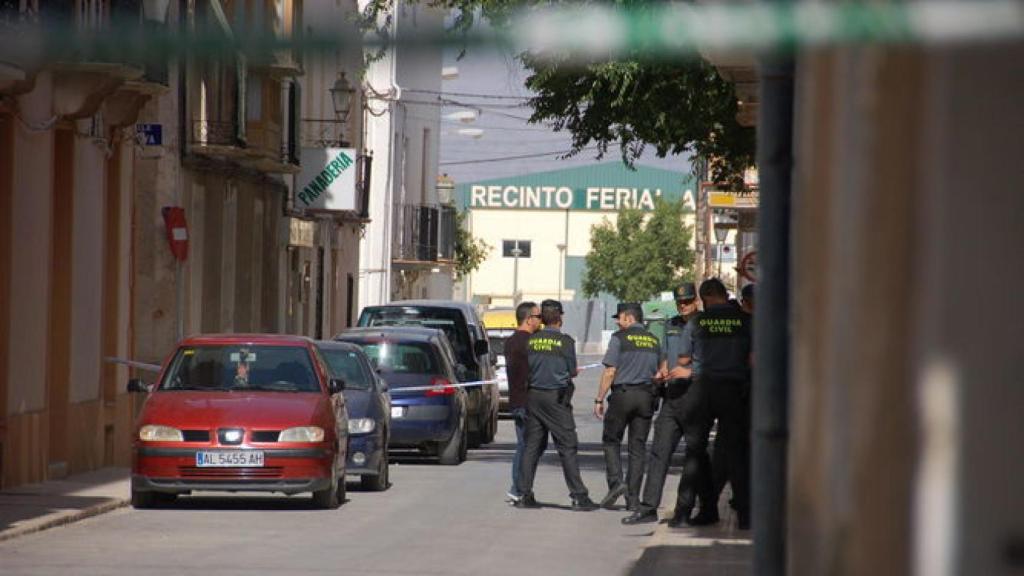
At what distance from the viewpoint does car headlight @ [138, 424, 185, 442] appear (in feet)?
61.3

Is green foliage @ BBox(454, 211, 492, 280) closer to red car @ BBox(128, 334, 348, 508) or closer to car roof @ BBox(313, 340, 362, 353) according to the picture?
car roof @ BBox(313, 340, 362, 353)

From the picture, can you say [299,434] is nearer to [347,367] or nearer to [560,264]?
[347,367]

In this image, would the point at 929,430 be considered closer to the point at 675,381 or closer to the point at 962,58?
the point at 962,58

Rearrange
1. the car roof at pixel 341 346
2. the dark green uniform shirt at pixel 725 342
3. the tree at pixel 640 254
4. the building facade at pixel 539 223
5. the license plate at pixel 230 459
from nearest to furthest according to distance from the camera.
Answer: the dark green uniform shirt at pixel 725 342, the license plate at pixel 230 459, the car roof at pixel 341 346, the tree at pixel 640 254, the building facade at pixel 539 223

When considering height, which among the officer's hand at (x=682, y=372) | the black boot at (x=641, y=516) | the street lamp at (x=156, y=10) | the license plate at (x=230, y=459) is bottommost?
the black boot at (x=641, y=516)

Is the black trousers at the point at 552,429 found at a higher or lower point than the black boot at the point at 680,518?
higher

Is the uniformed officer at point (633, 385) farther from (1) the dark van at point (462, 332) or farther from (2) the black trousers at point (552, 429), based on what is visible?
(1) the dark van at point (462, 332)

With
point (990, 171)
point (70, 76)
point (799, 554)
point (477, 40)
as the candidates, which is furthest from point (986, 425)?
point (70, 76)

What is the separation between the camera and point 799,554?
3.97 m

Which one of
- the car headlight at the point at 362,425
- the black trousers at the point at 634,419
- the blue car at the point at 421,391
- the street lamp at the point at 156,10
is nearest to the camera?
the black trousers at the point at 634,419

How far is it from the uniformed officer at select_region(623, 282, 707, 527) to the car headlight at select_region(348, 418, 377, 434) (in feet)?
14.6

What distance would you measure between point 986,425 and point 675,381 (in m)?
14.7

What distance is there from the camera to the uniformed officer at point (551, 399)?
1927 cm

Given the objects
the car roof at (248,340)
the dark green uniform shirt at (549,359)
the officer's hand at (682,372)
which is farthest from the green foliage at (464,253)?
the officer's hand at (682,372)
